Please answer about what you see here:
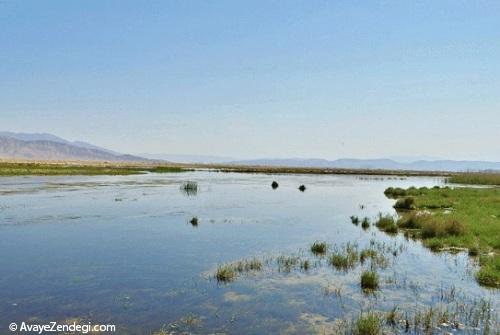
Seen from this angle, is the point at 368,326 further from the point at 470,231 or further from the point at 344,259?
the point at 470,231

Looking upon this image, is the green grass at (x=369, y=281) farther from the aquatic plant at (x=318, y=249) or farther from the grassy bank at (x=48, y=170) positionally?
the grassy bank at (x=48, y=170)

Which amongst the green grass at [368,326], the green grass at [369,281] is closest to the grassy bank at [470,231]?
the green grass at [369,281]

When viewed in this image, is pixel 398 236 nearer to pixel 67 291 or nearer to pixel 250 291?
pixel 250 291

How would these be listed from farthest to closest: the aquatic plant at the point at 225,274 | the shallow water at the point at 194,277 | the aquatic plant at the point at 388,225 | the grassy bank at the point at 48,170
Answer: the grassy bank at the point at 48,170 < the aquatic plant at the point at 388,225 < the aquatic plant at the point at 225,274 < the shallow water at the point at 194,277

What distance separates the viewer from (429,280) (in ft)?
56.1

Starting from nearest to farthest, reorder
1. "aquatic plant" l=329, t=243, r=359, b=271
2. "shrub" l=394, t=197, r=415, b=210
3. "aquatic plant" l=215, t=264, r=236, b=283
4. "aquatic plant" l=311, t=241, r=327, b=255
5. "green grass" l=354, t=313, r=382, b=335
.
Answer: "green grass" l=354, t=313, r=382, b=335 → "aquatic plant" l=215, t=264, r=236, b=283 → "aquatic plant" l=329, t=243, r=359, b=271 → "aquatic plant" l=311, t=241, r=327, b=255 → "shrub" l=394, t=197, r=415, b=210

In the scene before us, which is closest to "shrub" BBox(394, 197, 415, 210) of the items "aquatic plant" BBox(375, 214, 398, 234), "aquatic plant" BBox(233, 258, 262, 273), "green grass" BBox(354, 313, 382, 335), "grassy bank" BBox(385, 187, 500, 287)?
"grassy bank" BBox(385, 187, 500, 287)

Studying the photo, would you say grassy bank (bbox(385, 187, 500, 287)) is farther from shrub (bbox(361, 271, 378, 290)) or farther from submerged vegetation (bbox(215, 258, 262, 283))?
submerged vegetation (bbox(215, 258, 262, 283))

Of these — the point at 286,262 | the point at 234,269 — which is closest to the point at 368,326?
the point at 234,269

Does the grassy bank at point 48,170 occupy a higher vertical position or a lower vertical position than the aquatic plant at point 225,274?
higher

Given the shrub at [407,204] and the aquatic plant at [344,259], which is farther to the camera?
the shrub at [407,204]

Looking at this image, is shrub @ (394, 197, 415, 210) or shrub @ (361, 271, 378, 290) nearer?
shrub @ (361, 271, 378, 290)

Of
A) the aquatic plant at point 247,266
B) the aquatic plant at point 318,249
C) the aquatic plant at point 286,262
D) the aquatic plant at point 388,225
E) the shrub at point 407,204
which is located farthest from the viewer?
the shrub at point 407,204

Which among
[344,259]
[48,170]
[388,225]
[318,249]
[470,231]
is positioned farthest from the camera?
[48,170]
